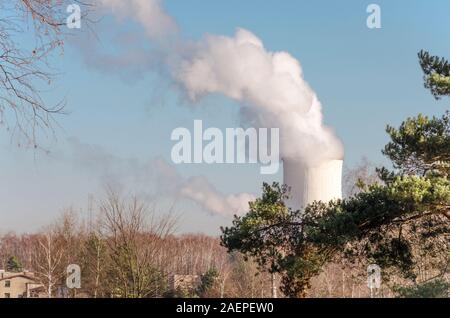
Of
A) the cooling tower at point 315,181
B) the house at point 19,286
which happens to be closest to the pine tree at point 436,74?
the cooling tower at point 315,181

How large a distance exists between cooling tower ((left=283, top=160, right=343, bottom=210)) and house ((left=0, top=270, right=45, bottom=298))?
1617cm

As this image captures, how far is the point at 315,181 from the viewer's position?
15.9m

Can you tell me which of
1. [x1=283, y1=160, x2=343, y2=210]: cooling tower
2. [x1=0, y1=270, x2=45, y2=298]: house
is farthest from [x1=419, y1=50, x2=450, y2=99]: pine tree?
[x1=0, y1=270, x2=45, y2=298]: house

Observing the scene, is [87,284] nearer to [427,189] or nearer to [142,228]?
[142,228]

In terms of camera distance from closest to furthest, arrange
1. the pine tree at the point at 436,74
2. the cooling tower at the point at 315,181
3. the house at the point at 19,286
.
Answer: the pine tree at the point at 436,74 < the cooling tower at the point at 315,181 < the house at the point at 19,286

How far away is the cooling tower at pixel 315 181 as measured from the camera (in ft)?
50.8

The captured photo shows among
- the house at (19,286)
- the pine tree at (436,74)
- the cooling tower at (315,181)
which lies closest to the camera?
the pine tree at (436,74)

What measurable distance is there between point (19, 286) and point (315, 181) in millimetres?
18475

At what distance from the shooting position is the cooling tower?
15.5 meters

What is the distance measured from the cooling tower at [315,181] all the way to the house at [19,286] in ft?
53.1

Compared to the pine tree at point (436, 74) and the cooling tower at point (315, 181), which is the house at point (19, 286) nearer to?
the cooling tower at point (315, 181)

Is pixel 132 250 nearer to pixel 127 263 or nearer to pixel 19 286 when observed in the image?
pixel 127 263
